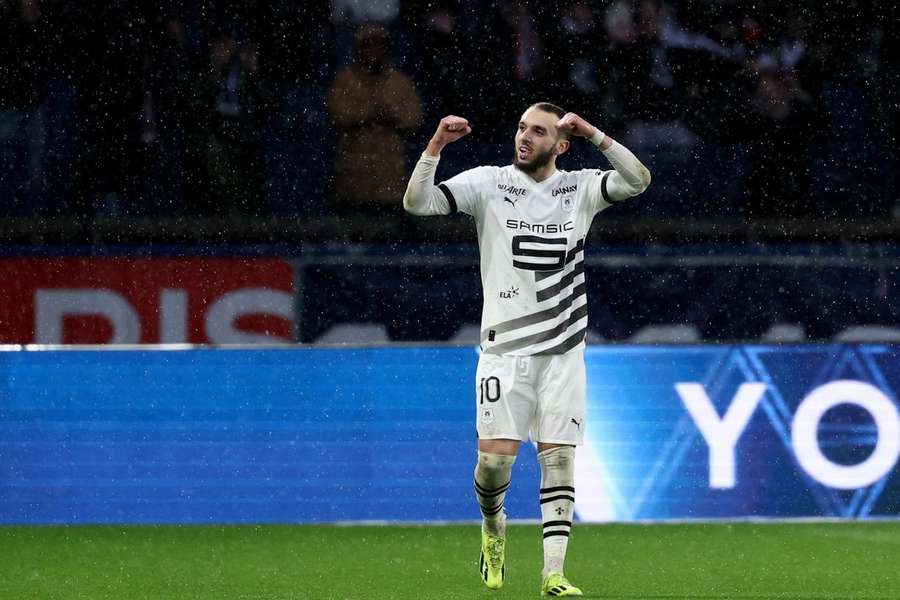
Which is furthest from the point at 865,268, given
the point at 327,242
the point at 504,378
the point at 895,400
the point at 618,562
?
the point at 504,378

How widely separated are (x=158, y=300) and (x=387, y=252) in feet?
4.76

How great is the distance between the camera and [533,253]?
5445 millimetres

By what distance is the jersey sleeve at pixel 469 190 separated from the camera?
554cm

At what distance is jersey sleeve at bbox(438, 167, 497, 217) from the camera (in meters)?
5.54

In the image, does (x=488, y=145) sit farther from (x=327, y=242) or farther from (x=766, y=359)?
(x=766, y=359)

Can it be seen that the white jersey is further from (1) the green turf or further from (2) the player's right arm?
(1) the green turf

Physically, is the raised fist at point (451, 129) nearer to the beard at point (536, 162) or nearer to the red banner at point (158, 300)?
the beard at point (536, 162)

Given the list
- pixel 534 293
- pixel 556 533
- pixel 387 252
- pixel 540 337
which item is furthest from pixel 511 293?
pixel 387 252

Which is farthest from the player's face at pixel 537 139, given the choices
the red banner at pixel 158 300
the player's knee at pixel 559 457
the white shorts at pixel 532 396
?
the red banner at pixel 158 300

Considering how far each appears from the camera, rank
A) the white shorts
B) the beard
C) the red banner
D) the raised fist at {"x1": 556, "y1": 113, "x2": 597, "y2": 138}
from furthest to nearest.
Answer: the red banner < the beard < the white shorts < the raised fist at {"x1": 556, "y1": 113, "x2": 597, "y2": 138}

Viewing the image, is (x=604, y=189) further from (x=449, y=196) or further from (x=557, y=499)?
(x=557, y=499)

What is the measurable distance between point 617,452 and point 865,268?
10.5 ft

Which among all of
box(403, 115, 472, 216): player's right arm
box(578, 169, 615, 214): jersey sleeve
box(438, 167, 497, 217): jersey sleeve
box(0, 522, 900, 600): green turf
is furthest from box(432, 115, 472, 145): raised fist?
box(0, 522, 900, 600): green turf

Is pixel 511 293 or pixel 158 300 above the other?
pixel 511 293
